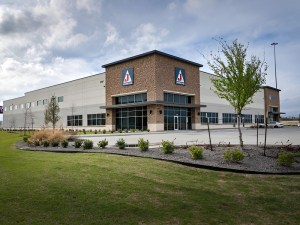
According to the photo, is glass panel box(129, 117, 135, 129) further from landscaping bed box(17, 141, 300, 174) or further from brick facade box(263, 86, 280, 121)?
brick facade box(263, 86, 280, 121)

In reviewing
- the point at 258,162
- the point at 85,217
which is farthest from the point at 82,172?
the point at 258,162

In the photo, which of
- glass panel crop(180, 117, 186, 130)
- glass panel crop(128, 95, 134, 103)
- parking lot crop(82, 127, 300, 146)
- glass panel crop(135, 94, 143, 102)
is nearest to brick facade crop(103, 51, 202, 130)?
glass panel crop(128, 95, 134, 103)

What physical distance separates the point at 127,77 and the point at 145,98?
17.0ft

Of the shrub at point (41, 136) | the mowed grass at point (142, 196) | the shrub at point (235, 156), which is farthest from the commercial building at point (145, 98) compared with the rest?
the mowed grass at point (142, 196)

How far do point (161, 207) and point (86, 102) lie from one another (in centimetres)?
5127

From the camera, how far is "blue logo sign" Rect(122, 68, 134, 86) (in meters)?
42.9

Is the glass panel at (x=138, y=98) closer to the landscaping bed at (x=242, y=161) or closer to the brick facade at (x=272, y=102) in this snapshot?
the landscaping bed at (x=242, y=161)

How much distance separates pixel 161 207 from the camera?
561cm

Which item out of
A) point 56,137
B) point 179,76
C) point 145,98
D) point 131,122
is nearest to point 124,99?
point 131,122

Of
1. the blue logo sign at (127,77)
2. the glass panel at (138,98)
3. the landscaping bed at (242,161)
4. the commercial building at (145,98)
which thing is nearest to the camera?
the landscaping bed at (242,161)

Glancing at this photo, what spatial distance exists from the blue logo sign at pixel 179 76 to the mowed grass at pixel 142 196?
3436cm

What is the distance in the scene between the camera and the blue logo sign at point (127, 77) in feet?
141

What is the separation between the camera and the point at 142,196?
20.7 feet

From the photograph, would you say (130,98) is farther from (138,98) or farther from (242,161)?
(242,161)
